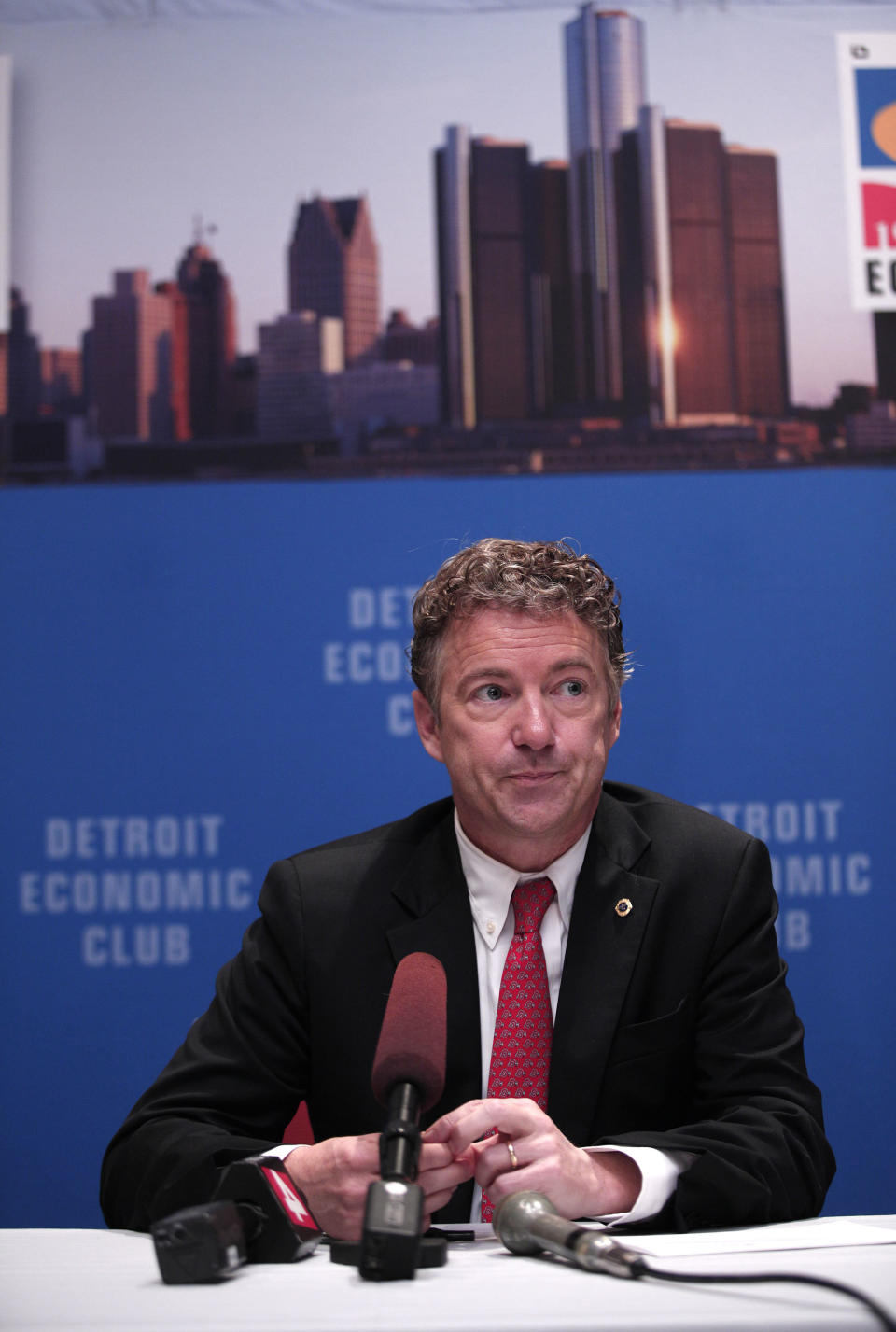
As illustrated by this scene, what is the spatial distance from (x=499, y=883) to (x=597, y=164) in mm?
1978

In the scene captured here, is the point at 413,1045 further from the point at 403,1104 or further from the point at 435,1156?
the point at 435,1156

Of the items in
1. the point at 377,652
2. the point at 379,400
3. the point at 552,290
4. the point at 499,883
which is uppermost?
the point at 552,290

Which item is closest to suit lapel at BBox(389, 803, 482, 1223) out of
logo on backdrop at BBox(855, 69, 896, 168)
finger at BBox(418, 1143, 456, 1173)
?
finger at BBox(418, 1143, 456, 1173)

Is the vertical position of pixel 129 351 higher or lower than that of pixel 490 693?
higher

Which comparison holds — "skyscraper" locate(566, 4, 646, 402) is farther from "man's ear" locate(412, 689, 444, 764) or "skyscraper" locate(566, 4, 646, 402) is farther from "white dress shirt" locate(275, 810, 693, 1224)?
"white dress shirt" locate(275, 810, 693, 1224)

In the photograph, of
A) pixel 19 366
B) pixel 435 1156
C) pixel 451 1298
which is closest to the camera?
pixel 451 1298

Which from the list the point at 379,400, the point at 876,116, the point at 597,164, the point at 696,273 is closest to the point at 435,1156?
the point at 379,400

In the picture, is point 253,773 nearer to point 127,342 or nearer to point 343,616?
point 343,616

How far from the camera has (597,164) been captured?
2980mm

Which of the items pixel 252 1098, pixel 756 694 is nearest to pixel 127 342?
pixel 756 694

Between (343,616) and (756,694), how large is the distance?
100cm

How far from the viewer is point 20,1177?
8.98 ft

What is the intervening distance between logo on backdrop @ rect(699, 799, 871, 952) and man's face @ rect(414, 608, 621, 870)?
3.68ft

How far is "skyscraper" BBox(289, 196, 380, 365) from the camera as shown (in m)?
2.96
